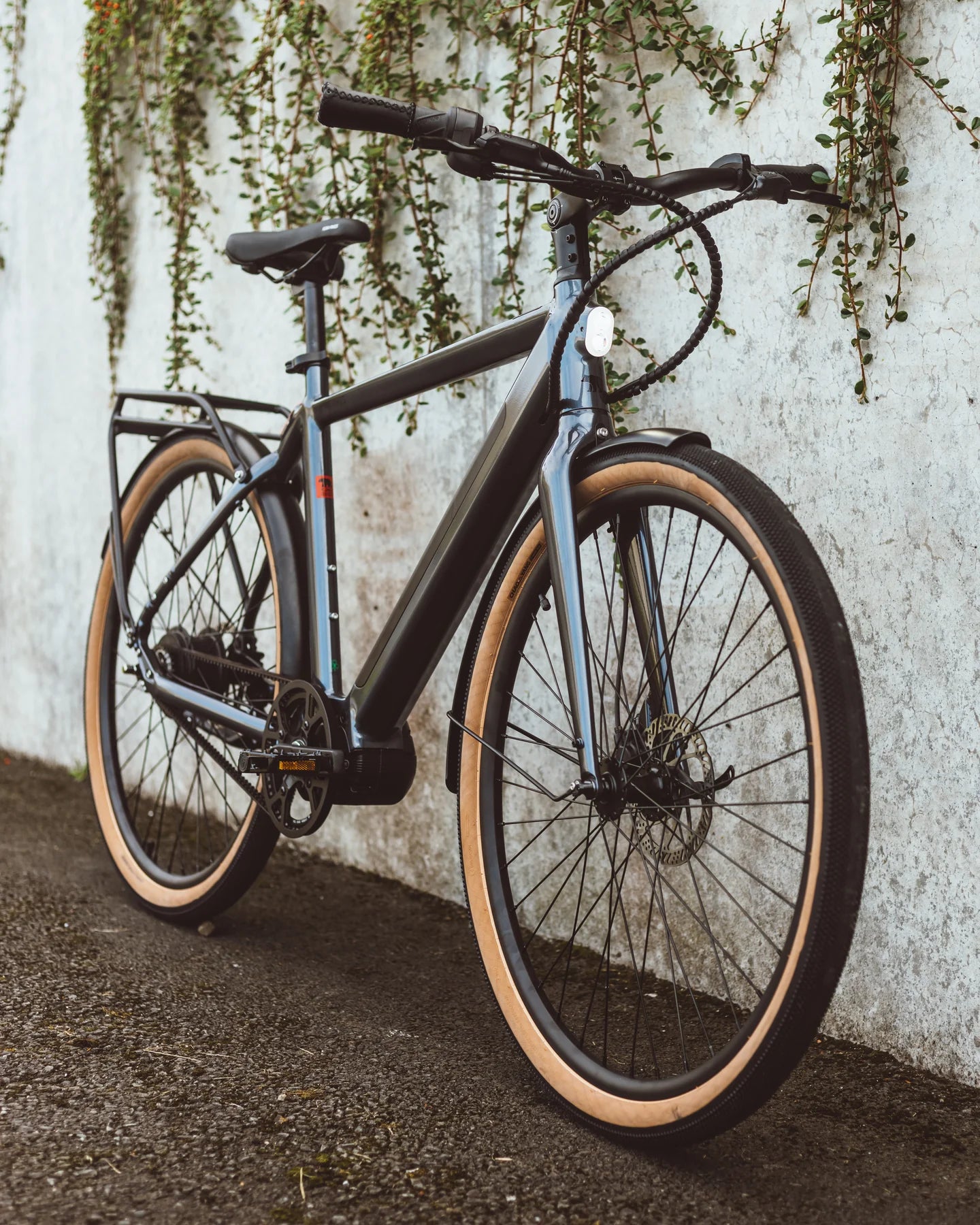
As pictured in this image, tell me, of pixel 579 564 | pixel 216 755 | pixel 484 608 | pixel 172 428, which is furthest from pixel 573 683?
pixel 172 428

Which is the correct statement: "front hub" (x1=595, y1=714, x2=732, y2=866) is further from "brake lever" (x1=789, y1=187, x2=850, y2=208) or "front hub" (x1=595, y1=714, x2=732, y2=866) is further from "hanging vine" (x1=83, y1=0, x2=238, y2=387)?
"hanging vine" (x1=83, y1=0, x2=238, y2=387)

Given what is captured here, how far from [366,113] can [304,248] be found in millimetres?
681

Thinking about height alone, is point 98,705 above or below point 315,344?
below

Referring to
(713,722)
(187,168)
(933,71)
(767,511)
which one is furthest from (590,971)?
(187,168)

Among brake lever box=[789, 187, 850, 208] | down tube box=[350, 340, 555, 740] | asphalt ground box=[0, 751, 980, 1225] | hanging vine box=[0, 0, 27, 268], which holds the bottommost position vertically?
asphalt ground box=[0, 751, 980, 1225]

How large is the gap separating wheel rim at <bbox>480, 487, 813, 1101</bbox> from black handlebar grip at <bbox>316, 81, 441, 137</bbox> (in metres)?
0.59

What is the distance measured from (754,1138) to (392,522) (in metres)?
1.67

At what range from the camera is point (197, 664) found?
2566 millimetres

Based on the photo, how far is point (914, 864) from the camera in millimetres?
1905

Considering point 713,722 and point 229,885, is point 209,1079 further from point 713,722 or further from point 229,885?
point 713,722

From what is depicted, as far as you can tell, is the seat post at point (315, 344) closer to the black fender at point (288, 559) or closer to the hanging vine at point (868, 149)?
the black fender at point (288, 559)

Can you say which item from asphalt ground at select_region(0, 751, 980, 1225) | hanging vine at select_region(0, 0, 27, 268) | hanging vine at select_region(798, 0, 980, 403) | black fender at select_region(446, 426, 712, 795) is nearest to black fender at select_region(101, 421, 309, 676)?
black fender at select_region(446, 426, 712, 795)

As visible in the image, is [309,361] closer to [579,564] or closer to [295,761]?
[295,761]

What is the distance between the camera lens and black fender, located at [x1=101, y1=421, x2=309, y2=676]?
7.73 ft
